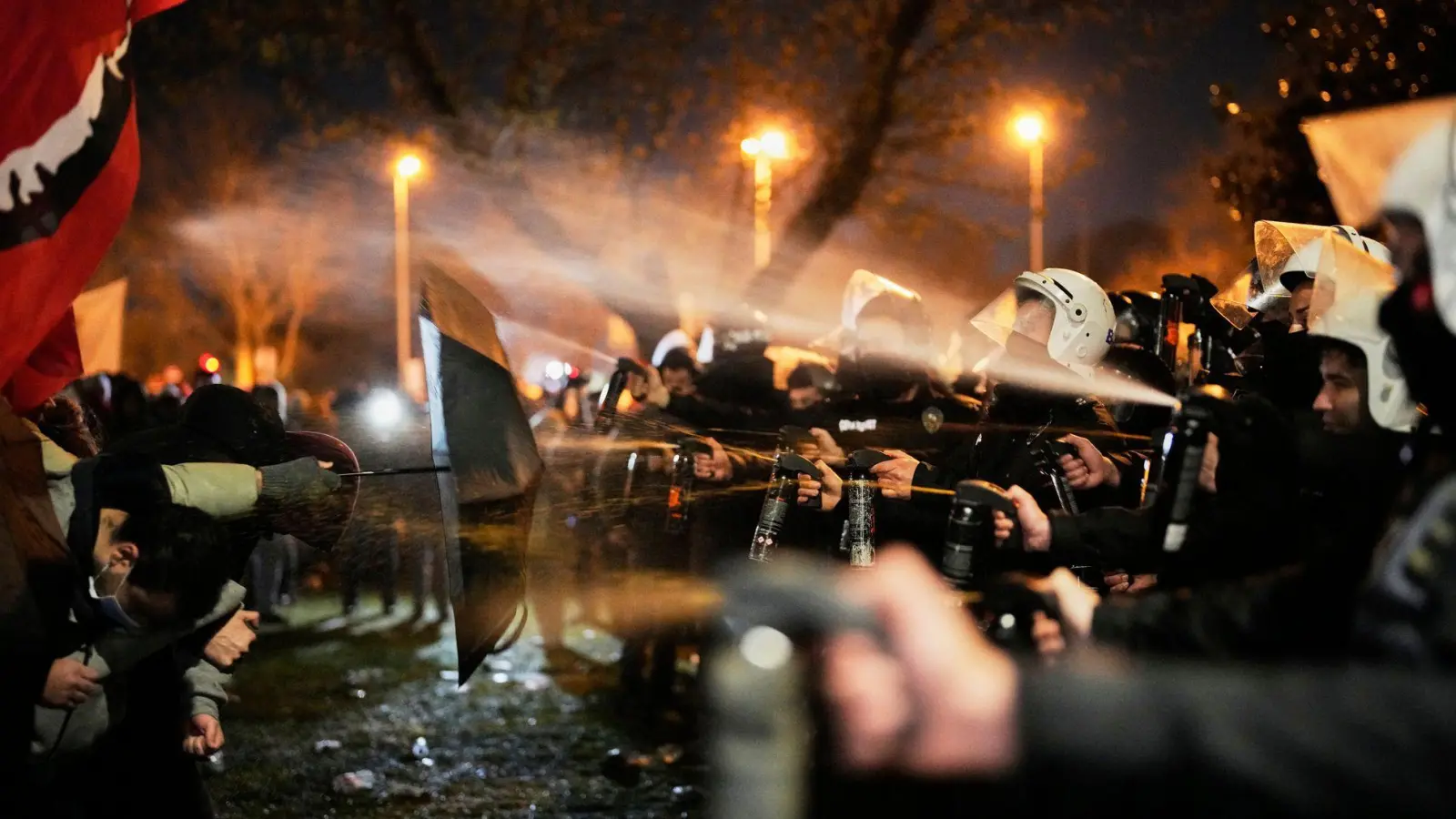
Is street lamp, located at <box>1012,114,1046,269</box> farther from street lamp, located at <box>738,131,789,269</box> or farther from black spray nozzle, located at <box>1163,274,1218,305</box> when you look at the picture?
black spray nozzle, located at <box>1163,274,1218,305</box>

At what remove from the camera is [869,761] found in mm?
1655

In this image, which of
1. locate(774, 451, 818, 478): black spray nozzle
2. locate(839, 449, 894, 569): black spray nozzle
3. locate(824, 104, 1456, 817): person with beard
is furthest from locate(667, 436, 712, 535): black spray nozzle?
locate(824, 104, 1456, 817): person with beard

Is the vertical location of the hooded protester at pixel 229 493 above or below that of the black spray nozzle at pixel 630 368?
below

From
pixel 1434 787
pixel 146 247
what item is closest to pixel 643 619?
pixel 1434 787

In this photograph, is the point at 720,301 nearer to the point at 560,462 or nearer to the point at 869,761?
the point at 560,462

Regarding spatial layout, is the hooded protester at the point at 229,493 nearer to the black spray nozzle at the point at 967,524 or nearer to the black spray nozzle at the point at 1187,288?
the black spray nozzle at the point at 967,524

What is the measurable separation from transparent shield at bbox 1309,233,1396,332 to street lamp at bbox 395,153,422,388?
1363 centimetres

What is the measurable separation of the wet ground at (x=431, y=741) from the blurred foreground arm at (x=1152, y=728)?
4.63 meters

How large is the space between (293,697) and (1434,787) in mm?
→ 7804

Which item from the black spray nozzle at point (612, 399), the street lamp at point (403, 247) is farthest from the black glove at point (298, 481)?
the street lamp at point (403, 247)

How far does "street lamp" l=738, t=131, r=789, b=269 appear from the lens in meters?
16.8

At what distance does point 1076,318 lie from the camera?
489cm

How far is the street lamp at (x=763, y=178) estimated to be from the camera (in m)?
16.8

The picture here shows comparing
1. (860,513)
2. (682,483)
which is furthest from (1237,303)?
(682,483)
